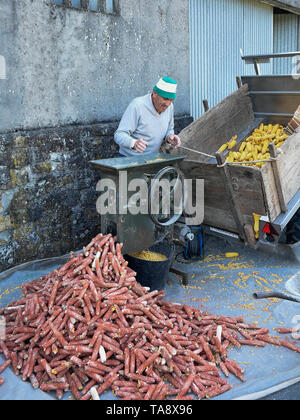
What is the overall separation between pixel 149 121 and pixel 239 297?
8.33 feet

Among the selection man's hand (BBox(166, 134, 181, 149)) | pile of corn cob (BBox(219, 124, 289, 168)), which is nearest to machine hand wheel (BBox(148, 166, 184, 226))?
man's hand (BBox(166, 134, 181, 149))

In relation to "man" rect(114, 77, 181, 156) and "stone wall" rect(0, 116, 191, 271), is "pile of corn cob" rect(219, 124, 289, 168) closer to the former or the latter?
"man" rect(114, 77, 181, 156)

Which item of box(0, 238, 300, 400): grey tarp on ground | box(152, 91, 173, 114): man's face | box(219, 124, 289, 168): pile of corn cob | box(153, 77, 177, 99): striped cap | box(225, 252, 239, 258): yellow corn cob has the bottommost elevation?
box(0, 238, 300, 400): grey tarp on ground

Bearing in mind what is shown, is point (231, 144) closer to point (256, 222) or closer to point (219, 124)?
point (219, 124)

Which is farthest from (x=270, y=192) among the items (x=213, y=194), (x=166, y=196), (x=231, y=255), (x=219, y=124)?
(x=219, y=124)

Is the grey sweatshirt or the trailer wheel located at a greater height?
the grey sweatshirt

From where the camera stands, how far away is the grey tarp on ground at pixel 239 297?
12.0 feet

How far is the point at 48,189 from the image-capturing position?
6.14 metres

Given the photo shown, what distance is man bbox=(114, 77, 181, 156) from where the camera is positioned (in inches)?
223

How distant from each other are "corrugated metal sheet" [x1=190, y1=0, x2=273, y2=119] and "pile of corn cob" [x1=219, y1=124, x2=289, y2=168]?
2.22 meters

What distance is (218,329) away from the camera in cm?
432

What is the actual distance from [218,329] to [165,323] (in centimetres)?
52
